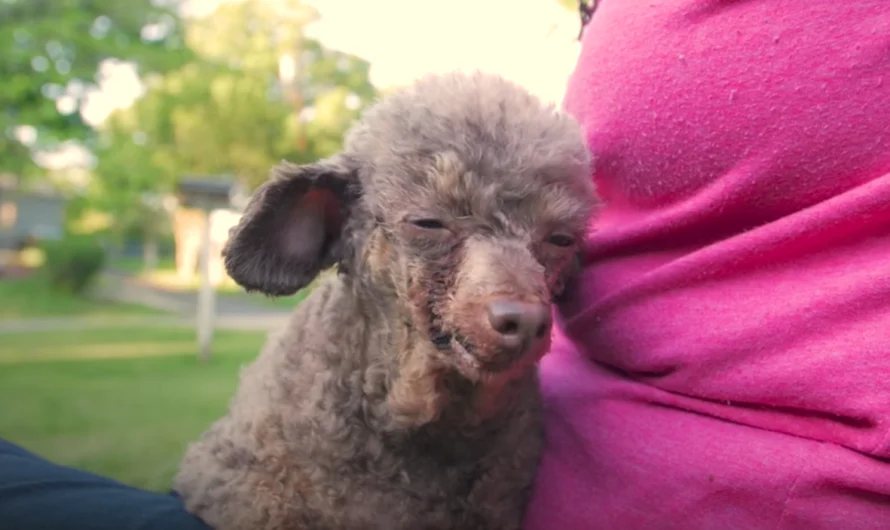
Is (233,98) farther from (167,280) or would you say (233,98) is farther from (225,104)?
(167,280)

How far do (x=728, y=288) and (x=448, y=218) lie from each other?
31 cm

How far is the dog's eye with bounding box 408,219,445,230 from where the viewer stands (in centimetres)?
79

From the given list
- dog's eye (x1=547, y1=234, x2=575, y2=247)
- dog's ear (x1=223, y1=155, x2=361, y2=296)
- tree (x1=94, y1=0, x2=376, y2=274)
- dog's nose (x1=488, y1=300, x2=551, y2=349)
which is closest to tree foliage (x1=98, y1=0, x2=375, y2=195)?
tree (x1=94, y1=0, x2=376, y2=274)

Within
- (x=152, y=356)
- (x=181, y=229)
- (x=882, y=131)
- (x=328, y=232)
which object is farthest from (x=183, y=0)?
(x=882, y=131)

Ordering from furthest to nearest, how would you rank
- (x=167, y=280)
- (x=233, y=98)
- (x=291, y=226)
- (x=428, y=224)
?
1. (x=167, y=280)
2. (x=233, y=98)
3. (x=291, y=226)
4. (x=428, y=224)

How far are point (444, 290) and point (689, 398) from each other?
0.96 feet

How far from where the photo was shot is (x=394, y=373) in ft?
2.83

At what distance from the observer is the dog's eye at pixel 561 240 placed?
83 cm

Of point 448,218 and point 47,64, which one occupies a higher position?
point 47,64

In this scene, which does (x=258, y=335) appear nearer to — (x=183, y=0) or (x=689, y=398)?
(x=183, y=0)

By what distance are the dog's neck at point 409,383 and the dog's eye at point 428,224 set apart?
10 cm

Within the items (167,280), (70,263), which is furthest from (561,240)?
(167,280)

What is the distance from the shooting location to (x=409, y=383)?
2.75 feet

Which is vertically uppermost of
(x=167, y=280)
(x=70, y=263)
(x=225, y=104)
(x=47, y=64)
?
(x=225, y=104)
